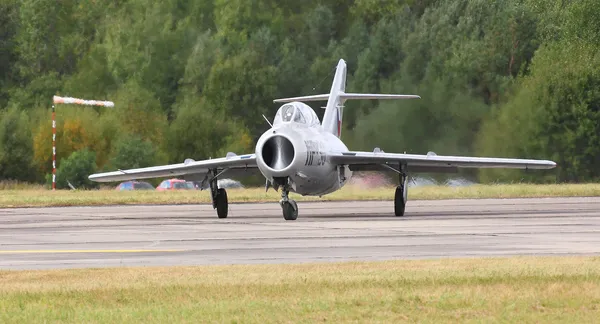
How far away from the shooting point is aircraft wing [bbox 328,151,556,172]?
92.0 ft

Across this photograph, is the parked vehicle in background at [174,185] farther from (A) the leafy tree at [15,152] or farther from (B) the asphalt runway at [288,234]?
(B) the asphalt runway at [288,234]

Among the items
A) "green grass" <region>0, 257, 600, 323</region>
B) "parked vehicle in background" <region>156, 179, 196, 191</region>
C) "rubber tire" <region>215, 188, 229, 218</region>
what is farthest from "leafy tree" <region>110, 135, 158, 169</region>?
"green grass" <region>0, 257, 600, 323</region>

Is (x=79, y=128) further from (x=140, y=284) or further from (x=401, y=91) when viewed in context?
(x=140, y=284)

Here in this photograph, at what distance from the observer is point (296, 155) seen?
1011 inches

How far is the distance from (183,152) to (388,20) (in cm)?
1997

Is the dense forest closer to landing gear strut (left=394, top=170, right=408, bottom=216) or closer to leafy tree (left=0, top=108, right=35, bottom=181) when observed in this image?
leafy tree (left=0, top=108, right=35, bottom=181)

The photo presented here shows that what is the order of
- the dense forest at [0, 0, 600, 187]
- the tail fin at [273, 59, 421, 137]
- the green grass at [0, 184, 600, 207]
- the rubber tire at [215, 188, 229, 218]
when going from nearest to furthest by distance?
the rubber tire at [215, 188, 229, 218] → the tail fin at [273, 59, 421, 137] → the green grass at [0, 184, 600, 207] → the dense forest at [0, 0, 600, 187]

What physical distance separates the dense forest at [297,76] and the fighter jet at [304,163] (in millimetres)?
13984

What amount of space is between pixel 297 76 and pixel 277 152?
122ft

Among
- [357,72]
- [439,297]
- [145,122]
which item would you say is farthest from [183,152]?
[439,297]

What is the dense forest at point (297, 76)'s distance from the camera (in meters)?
47.7

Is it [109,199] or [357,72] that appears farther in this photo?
[357,72]

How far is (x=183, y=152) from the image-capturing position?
56875 millimetres

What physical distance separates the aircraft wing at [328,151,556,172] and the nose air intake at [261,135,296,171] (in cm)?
180
